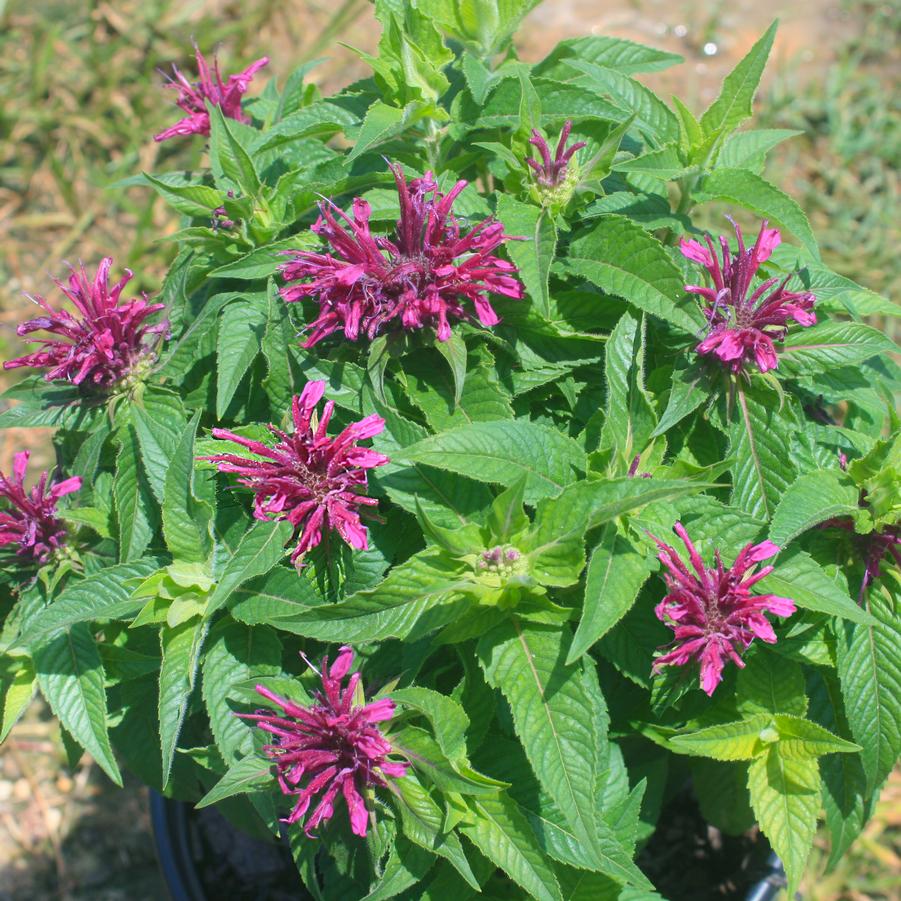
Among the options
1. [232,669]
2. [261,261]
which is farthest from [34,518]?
[261,261]

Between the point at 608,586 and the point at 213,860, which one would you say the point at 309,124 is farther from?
the point at 213,860

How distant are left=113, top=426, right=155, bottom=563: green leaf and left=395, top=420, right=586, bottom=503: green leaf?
48 cm

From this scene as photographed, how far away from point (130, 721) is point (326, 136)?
43.1 inches

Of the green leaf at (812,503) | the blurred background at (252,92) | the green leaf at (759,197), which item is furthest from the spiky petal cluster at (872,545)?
the blurred background at (252,92)

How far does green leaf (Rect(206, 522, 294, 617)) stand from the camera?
1.22 m

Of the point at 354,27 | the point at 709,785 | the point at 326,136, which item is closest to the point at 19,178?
the point at 354,27

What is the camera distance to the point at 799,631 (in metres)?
1.40

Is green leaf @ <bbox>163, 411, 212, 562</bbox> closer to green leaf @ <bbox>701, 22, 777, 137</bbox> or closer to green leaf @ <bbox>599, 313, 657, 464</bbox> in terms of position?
green leaf @ <bbox>599, 313, 657, 464</bbox>

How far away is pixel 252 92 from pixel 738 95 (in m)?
2.90

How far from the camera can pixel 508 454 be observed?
1.28m

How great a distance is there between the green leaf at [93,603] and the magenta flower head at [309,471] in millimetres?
233

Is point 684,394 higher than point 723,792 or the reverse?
higher

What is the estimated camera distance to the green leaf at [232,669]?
1.38 m

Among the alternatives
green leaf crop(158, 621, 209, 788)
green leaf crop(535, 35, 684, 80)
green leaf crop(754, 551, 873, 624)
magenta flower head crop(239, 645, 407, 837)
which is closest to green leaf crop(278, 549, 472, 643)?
magenta flower head crop(239, 645, 407, 837)
